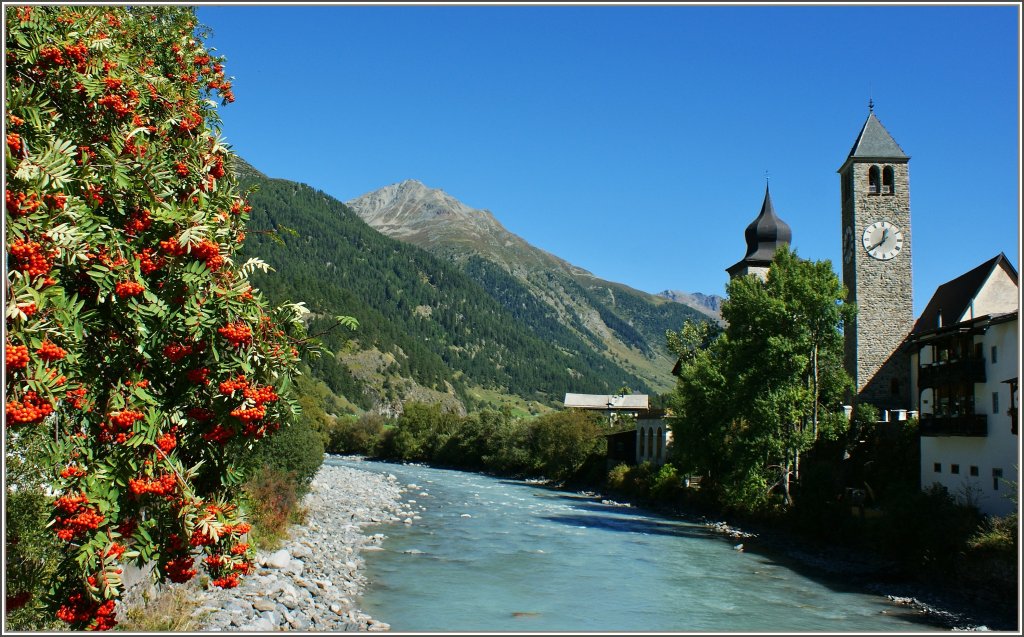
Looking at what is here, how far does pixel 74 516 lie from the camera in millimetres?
6965

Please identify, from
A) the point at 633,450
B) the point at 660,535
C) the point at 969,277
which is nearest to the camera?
the point at 660,535

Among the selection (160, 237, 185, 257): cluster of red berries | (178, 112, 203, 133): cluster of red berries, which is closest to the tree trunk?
(178, 112, 203, 133): cluster of red berries

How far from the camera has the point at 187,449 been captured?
26.1ft

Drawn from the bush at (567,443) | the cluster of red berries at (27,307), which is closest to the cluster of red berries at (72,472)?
the cluster of red berries at (27,307)

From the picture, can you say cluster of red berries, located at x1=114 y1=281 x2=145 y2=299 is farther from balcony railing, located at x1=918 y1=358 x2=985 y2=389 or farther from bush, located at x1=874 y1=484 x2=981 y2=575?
balcony railing, located at x1=918 y1=358 x2=985 y2=389

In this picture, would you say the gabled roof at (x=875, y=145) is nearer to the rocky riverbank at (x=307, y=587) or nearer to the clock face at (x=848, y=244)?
the clock face at (x=848, y=244)

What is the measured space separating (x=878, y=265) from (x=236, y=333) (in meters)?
49.1

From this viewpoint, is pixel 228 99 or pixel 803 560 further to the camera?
pixel 803 560

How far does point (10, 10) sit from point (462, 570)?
73.7ft

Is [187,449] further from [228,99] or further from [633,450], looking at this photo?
[633,450]

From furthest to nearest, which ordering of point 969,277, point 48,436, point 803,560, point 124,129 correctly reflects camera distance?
point 969,277 → point 803,560 → point 124,129 → point 48,436

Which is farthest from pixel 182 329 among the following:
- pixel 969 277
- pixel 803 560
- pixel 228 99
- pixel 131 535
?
pixel 969 277

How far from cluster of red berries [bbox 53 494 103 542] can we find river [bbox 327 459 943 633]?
1297cm

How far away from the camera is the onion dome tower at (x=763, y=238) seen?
7175cm
